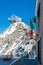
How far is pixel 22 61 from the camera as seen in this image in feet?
52.0

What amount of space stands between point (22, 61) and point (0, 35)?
352 ft

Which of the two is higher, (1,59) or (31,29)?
(31,29)

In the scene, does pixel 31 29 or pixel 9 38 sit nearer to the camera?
pixel 31 29

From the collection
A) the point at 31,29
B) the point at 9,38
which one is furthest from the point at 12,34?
the point at 31,29

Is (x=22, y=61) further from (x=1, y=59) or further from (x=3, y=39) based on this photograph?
(x=3, y=39)

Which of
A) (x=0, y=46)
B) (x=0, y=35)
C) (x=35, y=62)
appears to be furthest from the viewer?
(x=0, y=35)

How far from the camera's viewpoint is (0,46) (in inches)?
4466

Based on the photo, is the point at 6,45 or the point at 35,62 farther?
the point at 6,45

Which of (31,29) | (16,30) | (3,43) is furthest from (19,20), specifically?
(31,29)

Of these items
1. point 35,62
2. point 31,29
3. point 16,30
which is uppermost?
point 16,30

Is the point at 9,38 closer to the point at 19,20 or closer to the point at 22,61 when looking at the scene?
the point at 19,20

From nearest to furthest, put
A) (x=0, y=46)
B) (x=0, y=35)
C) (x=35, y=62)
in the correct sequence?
(x=35, y=62), (x=0, y=46), (x=0, y=35)

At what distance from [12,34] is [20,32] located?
406 cm

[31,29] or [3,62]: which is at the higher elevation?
[31,29]
